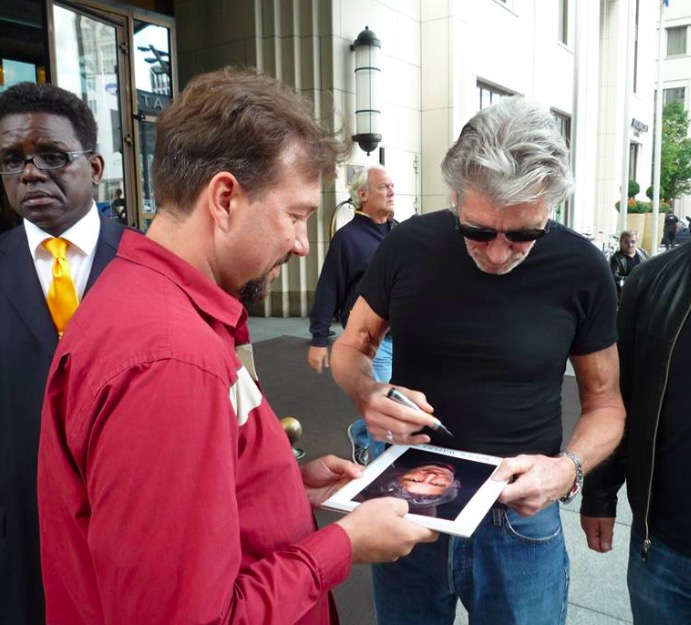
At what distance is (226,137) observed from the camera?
987mm

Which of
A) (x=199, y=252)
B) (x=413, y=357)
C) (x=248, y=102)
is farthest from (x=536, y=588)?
(x=248, y=102)

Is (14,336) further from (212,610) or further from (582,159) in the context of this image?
(582,159)

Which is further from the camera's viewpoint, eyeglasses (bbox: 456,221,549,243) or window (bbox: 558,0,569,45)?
window (bbox: 558,0,569,45)

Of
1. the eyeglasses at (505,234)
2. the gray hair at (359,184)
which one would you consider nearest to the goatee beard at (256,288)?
the eyeglasses at (505,234)

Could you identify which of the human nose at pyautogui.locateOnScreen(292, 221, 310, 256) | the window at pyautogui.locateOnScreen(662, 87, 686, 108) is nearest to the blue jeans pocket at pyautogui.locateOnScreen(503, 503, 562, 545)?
the human nose at pyautogui.locateOnScreen(292, 221, 310, 256)

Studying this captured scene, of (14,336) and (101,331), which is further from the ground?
(101,331)

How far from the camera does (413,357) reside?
5.57 feet

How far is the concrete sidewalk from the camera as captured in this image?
258cm

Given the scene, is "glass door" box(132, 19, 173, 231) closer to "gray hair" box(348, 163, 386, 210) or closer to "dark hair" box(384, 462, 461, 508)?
"gray hair" box(348, 163, 386, 210)

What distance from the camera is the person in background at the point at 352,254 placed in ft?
13.8

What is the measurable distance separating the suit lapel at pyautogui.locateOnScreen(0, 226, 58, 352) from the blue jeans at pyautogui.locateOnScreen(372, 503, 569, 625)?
3.98 ft

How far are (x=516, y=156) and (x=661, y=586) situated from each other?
45.8 inches

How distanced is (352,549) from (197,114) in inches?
30.4

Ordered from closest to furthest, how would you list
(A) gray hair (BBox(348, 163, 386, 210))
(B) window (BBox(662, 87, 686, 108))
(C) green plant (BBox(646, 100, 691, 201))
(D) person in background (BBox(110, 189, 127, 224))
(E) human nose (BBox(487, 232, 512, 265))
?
(E) human nose (BBox(487, 232, 512, 265)) < (A) gray hair (BBox(348, 163, 386, 210)) < (D) person in background (BBox(110, 189, 127, 224)) < (C) green plant (BBox(646, 100, 691, 201)) < (B) window (BBox(662, 87, 686, 108))
